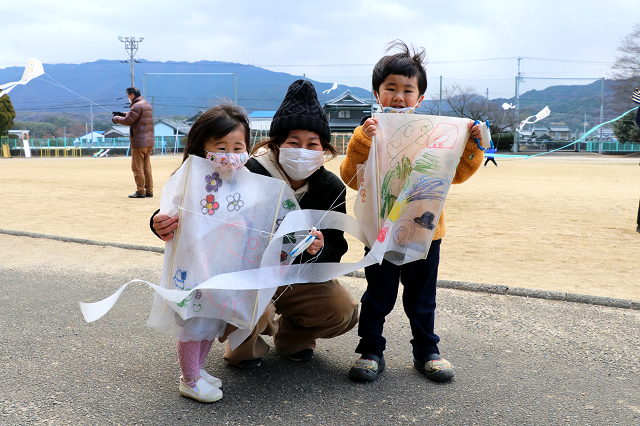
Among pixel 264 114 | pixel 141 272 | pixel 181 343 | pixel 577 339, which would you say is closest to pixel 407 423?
pixel 181 343

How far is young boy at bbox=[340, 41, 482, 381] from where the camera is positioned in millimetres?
2316

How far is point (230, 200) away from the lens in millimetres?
2102

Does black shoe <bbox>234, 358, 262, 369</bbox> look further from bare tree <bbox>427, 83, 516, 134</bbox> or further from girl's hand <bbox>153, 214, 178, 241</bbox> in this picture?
bare tree <bbox>427, 83, 516, 134</bbox>

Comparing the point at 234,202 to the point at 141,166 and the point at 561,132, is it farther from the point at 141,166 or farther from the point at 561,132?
the point at 561,132

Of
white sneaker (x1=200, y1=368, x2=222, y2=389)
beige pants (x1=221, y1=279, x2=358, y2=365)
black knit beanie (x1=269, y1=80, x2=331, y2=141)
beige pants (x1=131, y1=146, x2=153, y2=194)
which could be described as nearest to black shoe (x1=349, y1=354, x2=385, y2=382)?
beige pants (x1=221, y1=279, x2=358, y2=365)

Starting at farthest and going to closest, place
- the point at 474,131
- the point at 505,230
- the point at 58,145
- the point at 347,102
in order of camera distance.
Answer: the point at 347,102 < the point at 58,145 < the point at 505,230 < the point at 474,131

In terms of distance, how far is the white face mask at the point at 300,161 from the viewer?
226 cm

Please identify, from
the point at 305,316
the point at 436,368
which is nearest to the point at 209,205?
the point at 305,316

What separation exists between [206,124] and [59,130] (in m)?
85.8

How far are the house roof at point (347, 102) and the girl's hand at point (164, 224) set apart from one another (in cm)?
4716

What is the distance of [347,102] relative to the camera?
161 feet

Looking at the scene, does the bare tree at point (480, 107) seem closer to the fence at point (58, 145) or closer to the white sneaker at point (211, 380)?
the fence at point (58, 145)

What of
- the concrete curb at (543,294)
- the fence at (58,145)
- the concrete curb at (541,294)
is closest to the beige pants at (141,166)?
the concrete curb at (541,294)

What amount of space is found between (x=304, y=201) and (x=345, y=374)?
0.82 m
